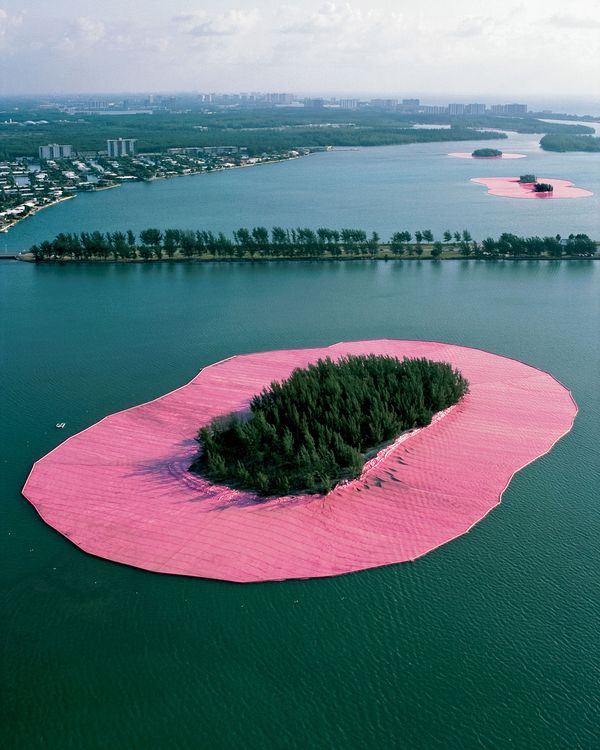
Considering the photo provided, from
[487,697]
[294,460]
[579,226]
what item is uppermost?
[579,226]

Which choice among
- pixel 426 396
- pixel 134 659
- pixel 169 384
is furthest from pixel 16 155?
pixel 134 659

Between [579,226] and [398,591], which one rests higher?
[579,226]

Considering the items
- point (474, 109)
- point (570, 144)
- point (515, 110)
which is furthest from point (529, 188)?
point (474, 109)

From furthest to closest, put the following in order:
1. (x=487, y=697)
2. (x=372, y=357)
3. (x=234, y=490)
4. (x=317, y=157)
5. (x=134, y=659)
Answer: (x=317, y=157) < (x=372, y=357) < (x=234, y=490) < (x=134, y=659) < (x=487, y=697)

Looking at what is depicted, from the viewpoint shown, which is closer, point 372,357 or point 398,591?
point 398,591

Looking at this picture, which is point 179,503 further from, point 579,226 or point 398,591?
point 579,226

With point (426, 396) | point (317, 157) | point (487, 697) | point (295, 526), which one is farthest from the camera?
point (317, 157)

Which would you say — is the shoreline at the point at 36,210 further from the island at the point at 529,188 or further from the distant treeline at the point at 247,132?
the island at the point at 529,188

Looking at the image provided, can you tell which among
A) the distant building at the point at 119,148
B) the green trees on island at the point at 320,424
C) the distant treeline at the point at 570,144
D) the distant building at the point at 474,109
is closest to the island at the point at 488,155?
the distant treeline at the point at 570,144
